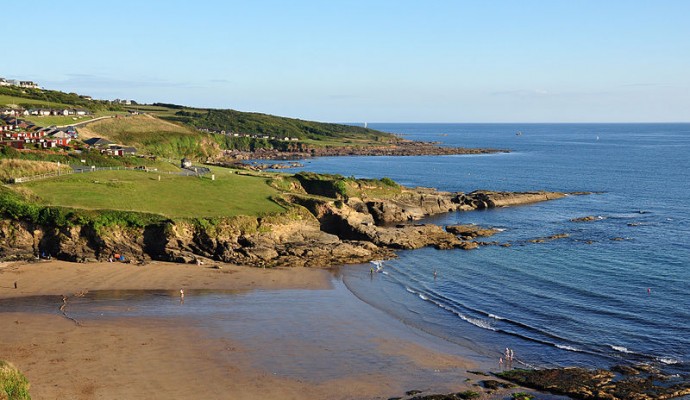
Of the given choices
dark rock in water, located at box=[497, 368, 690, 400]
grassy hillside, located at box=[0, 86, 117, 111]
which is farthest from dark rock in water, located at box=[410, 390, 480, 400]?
grassy hillside, located at box=[0, 86, 117, 111]

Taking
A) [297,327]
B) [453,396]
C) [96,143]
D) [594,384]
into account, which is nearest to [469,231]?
[297,327]

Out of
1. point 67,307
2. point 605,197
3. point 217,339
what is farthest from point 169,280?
point 605,197

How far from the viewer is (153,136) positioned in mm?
132500

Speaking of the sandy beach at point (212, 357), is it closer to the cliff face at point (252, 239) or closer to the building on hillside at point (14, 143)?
the cliff face at point (252, 239)

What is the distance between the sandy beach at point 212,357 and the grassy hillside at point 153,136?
7745 centimetres

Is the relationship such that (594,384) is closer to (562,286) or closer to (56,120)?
(562,286)

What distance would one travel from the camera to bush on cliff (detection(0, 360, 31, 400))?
20344 millimetres

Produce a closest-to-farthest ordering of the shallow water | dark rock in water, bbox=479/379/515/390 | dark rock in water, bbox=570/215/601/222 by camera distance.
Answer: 1. dark rock in water, bbox=479/379/515/390
2. the shallow water
3. dark rock in water, bbox=570/215/601/222

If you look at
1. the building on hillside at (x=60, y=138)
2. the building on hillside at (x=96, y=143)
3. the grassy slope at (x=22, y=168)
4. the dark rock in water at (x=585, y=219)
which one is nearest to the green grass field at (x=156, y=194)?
the grassy slope at (x=22, y=168)

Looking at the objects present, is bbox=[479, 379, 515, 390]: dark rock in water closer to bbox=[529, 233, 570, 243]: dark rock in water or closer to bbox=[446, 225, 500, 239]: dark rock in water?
bbox=[529, 233, 570, 243]: dark rock in water

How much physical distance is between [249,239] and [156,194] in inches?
477

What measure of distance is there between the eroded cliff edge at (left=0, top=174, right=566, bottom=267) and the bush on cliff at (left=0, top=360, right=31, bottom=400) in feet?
108

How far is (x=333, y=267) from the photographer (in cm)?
5706

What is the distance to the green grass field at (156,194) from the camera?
5799cm
